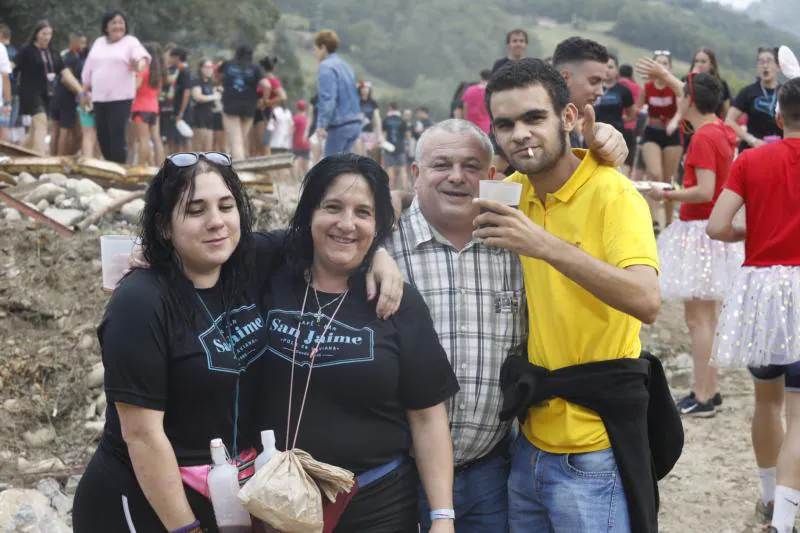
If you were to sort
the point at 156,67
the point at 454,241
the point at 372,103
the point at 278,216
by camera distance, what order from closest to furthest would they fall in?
the point at 454,241 → the point at 278,216 → the point at 156,67 → the point at 372,103

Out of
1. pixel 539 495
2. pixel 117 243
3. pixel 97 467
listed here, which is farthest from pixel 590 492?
pixel 117 243

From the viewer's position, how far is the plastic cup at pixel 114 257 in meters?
3.51

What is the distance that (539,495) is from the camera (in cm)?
319

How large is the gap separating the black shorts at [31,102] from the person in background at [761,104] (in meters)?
8.76

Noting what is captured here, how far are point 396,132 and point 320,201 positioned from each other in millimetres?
17824

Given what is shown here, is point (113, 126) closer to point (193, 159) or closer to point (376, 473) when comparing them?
point (193, 159)

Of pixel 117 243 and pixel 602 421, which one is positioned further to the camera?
pixel 117 243

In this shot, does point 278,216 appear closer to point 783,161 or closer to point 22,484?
point 22,484

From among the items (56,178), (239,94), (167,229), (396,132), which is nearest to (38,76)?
(239,94)

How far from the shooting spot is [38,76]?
12508 millimetres

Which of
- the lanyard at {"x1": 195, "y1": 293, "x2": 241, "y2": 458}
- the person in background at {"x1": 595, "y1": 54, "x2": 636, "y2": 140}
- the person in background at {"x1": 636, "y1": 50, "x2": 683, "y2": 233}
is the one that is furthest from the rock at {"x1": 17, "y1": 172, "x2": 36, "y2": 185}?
the lanyard at {"x1": 195, "y1": 293, "x2": 241, "y2": 458}

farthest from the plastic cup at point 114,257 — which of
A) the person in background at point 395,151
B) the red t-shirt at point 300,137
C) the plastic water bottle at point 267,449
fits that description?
the red t-shirt at point 300,137

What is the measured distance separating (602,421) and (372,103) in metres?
16.4

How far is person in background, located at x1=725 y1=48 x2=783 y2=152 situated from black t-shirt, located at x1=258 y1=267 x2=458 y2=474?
24.4 ft
